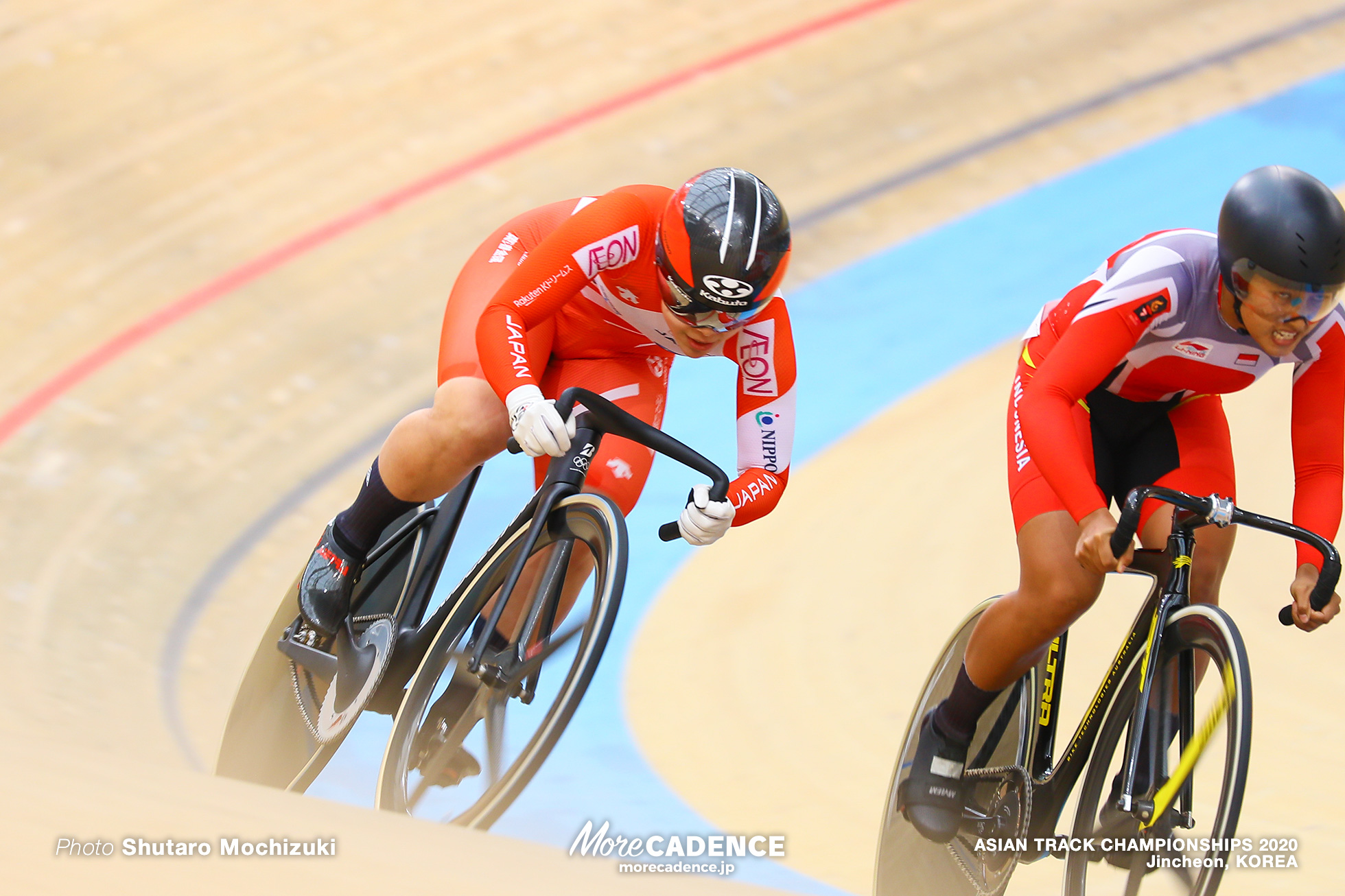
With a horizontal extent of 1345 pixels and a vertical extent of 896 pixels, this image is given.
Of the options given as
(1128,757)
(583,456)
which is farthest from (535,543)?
(1128,757)

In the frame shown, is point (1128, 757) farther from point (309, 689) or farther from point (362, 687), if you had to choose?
point (309, 689)

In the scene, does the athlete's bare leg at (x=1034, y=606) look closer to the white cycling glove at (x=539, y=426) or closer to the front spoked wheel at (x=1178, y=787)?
the front spoked wheel at (x=1178, y=787)

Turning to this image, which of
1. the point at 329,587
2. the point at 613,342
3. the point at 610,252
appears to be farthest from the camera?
the point at 329,587

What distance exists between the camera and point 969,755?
2.88 metres

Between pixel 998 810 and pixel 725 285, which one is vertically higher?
pixel 725 285

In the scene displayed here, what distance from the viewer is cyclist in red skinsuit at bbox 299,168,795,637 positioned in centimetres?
246

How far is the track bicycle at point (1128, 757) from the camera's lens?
2240 mm

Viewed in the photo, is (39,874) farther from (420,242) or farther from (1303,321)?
(420,242)

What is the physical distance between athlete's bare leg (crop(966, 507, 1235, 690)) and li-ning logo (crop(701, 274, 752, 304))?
711 mm

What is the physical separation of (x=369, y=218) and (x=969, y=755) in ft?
12.2

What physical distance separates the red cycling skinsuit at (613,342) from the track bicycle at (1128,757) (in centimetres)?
61

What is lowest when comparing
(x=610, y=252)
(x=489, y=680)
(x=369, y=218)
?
(x=489, y=680)

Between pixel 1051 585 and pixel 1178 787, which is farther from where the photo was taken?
pixel 1051 585

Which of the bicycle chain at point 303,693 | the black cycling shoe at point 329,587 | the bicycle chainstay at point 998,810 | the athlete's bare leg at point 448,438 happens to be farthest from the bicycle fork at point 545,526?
the bicycle chainstay at point 998,810
